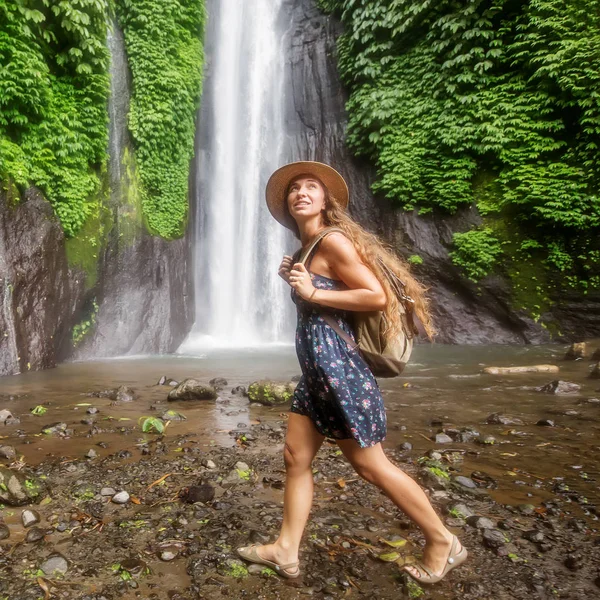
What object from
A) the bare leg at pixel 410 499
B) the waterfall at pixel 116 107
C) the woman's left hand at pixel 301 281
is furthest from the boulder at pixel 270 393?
the waterfall at pixel 116 107

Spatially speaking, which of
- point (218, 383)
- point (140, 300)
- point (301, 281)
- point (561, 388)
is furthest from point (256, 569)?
point (140, 300)

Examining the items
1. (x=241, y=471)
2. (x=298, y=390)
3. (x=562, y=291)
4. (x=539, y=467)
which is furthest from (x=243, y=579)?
(x=562, y=291)

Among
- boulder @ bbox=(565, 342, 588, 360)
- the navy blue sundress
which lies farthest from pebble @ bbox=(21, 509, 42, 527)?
boulder @ bbox=(565, 342, 588, 360)

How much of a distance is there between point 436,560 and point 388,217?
12891 mm

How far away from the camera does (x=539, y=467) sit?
318 centimetres

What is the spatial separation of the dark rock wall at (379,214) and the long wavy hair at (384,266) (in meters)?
11.3

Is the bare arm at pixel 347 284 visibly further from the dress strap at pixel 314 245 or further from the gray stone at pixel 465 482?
the gray stone at pixel 465 482

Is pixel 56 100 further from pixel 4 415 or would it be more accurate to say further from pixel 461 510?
pixel 461 510

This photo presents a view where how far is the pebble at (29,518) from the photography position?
2307mm

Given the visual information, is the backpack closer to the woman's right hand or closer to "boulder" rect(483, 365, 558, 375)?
the woman's right hand

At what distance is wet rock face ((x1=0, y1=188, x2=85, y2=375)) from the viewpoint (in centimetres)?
736

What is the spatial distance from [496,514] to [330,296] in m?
1.63

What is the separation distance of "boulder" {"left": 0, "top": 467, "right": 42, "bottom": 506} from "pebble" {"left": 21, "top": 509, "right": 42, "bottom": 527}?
140 mm

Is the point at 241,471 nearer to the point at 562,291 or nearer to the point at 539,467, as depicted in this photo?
the point at 539,467
